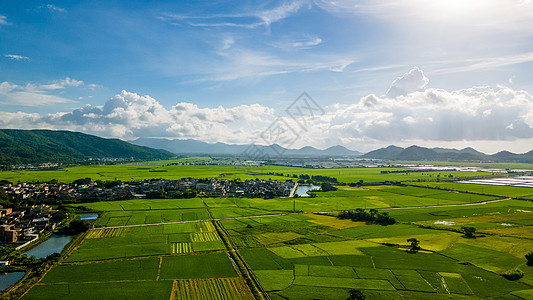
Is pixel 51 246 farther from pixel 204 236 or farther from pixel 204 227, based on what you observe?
pixel 204 227

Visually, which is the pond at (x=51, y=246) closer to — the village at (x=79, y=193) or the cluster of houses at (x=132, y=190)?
the village at (x=79, y=193)

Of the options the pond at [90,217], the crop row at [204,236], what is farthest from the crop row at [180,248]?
the pond at [90,217]

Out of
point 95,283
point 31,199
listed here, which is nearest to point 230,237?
point 95,283

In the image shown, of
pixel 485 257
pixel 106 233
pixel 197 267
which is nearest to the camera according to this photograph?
pixel 197 267

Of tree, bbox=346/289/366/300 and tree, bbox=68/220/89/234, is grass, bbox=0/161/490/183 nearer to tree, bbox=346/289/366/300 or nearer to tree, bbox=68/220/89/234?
tree, bbox=68/220/89/234

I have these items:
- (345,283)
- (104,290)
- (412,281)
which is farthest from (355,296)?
(104,290)

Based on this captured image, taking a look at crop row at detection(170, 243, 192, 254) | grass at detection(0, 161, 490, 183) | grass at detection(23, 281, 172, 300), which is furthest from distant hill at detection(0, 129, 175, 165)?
grass at detection(23, 281, 172, 300)
